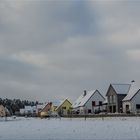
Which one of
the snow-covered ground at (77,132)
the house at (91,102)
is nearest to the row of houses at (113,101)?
the house at (91,102)

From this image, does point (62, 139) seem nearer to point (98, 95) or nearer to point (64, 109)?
point (98, 95)

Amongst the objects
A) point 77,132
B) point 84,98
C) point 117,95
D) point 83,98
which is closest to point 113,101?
point 117,95

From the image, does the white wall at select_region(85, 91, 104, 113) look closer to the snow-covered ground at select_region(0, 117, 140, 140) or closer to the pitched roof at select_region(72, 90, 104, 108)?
the pitched roof at select_region(72, 90, 104, 108)

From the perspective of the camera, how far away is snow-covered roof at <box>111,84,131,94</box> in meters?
88.7

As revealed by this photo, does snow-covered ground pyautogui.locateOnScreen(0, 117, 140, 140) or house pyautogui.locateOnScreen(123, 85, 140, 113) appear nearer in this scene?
snow-covered ground pyautogui.locateOnScreen(0, 117, 140, 140)

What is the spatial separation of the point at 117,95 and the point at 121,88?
1913 millimetres

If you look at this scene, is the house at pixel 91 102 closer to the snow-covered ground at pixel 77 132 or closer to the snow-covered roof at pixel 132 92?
the snow-covered roof at pixel 132 92

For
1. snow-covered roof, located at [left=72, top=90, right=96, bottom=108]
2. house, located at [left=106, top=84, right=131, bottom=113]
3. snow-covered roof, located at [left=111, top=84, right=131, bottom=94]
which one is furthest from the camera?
snow-covered roof, located at [left=72, top=90, right=96, bottom=108]

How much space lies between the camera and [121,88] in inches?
3524

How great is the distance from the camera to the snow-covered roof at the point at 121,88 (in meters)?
88.7

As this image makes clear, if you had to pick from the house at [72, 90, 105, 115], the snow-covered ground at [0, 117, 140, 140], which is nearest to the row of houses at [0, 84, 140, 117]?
the house at [72, 90, 105, 115]

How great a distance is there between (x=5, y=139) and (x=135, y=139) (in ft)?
23.2

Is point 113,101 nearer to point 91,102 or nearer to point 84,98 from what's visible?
point 91,102

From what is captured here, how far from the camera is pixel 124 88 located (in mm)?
89188
